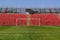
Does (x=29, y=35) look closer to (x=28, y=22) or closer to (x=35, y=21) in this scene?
(x=28, y=22)

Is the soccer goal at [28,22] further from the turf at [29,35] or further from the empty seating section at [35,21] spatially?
the turf at [29,35]

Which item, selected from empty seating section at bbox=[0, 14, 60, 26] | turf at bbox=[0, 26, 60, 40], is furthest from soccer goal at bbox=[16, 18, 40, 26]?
turf at bbox=[0, 26, 60, 40]

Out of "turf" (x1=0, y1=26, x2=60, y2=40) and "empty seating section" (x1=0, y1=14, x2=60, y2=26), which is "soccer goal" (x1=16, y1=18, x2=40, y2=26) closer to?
"empty seating section" (x1=0, y1=14, x2=60, y2=26)

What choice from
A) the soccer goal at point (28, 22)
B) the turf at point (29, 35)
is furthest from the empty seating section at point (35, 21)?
the turf at point (29, 35)

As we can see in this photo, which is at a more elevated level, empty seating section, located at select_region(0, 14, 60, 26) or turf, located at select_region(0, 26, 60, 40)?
turf, located at select_region(0, 26, 60, 40)

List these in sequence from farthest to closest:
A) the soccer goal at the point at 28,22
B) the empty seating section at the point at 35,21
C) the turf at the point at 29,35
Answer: the empty seating section at the point at 35,21, the soccer goal at the point at 28,22, the turf at the point at 29,35

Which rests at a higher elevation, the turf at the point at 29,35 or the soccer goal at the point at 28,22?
the turf at the point at 29,35

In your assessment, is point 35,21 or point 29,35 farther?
point 35,21

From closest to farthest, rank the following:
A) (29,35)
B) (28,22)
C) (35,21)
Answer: (29,35) < (28,22) < (35,21)

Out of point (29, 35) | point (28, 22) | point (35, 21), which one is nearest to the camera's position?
point (29, 35)

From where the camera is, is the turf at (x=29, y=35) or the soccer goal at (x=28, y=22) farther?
the soccer goal at (x=28, y=22)

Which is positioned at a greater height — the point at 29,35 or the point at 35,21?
the point at 29,35

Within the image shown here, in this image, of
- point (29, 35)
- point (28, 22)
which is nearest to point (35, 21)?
point (28, 22)

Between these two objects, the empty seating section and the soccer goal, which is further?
the empty seating section
